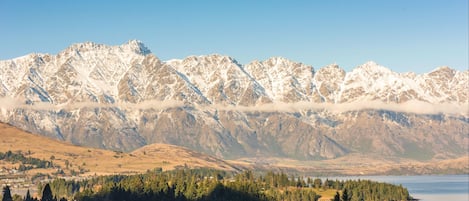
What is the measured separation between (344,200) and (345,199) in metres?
1.32

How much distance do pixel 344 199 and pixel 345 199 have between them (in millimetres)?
422

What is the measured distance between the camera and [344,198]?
600 feet

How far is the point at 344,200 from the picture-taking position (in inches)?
7229

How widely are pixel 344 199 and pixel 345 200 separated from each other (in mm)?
1015

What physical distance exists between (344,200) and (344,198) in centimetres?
107

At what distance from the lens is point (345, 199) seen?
182 metres

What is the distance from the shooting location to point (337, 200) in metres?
184

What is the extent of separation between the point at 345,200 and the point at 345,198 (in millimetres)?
1907

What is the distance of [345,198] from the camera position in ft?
597

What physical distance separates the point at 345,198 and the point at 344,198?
0.89m

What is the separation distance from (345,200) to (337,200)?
Answer: 1.99 m

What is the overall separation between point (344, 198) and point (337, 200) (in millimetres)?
2301

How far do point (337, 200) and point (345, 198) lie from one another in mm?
3069
